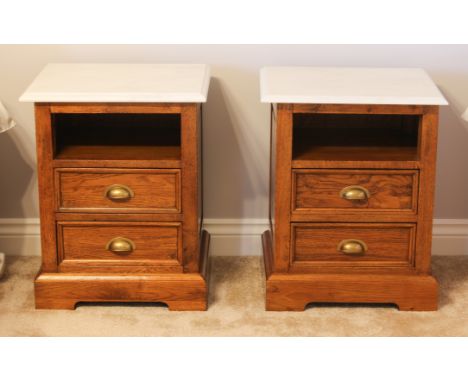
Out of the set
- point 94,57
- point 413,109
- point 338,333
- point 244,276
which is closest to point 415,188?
point 413,109

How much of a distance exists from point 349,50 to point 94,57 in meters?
0.75

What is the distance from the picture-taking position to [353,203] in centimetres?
241

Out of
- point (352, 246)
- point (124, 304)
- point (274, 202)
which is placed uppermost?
point (274, 202)

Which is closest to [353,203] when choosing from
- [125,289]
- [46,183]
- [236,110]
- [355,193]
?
[355,193]

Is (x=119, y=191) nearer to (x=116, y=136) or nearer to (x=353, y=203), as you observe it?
(x=116, y=136)

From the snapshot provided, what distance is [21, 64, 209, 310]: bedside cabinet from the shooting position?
2.33 m

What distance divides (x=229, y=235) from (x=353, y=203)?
1.88ft

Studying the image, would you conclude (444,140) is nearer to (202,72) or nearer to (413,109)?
(413,109)

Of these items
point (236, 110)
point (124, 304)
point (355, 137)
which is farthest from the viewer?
point (236, 110)

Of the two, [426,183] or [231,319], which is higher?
[426,183]

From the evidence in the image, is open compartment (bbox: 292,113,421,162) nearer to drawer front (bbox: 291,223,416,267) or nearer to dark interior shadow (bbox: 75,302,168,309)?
drawer front (bbox: 291,223,416,267)

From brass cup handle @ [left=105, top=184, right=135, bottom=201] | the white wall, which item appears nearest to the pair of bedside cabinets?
brass cup handle @ [left=105, top=184, right=135, bottom=201]

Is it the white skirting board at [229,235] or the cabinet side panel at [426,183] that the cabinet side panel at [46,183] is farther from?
the cabinet side panel at [426,183]

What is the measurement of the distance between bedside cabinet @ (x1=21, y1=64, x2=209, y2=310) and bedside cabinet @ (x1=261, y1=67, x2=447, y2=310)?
0.72ft
